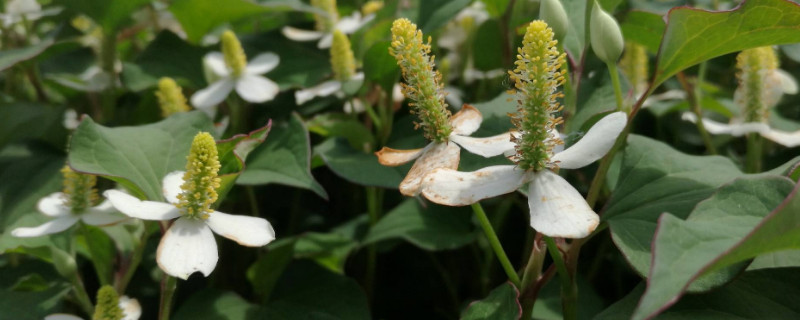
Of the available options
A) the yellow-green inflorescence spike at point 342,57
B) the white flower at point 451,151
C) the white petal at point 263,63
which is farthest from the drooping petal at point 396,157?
the white petal at point 263,63

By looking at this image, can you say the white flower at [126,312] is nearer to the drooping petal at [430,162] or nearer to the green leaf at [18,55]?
the drooping petal at [430,162]

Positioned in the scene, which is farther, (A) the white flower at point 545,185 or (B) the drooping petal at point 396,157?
(B) the drooping petal at point 396,157

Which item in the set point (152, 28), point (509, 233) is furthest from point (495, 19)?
point (152, 28)

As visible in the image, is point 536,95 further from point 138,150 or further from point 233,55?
point 233,55

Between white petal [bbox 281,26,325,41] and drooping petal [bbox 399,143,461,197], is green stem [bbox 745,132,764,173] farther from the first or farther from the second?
white petal [bbox 281,26,325,41]

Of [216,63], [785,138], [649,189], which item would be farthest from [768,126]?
[216,63]

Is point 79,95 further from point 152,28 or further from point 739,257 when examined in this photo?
point 739,257

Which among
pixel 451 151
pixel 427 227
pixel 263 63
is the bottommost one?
pixel 427 227
